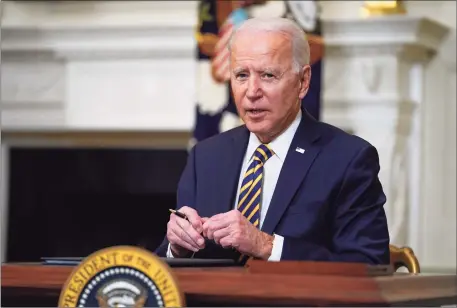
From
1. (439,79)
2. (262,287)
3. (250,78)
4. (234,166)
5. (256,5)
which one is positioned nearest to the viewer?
(262,287)

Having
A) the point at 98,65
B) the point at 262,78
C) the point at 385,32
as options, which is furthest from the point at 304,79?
the point at 98,65

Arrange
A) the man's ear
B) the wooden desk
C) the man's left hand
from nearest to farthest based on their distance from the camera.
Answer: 1. the wooden desk
2. the man's left hand
3. the man's ear

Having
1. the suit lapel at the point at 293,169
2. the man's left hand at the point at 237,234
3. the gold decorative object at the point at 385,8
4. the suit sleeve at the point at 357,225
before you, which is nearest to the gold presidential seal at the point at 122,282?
the man's left hand at the point at 237,234

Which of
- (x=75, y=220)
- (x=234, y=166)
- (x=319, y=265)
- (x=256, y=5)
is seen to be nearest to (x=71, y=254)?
(x=75, y=220)

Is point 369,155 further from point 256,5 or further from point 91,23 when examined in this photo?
point 91,23

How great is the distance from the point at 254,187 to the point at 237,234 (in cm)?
40

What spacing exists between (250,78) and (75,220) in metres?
3.93

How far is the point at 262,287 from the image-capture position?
1.93 meters

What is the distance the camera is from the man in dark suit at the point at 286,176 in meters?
2.55

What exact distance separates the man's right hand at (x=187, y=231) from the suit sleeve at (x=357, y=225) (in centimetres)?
19

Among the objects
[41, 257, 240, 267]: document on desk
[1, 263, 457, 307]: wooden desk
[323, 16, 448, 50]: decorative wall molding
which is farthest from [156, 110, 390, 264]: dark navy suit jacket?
[323, 16, 448, 50]: decorative wall molding

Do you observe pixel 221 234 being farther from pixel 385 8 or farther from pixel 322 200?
pixel 385 8

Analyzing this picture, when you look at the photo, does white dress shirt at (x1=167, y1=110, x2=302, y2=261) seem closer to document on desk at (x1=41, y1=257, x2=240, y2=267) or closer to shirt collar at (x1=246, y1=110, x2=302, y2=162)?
shirt collar at (x1=246, y1=110, x2=302, y2=162)

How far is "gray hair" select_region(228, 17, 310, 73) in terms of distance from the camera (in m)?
2.68
